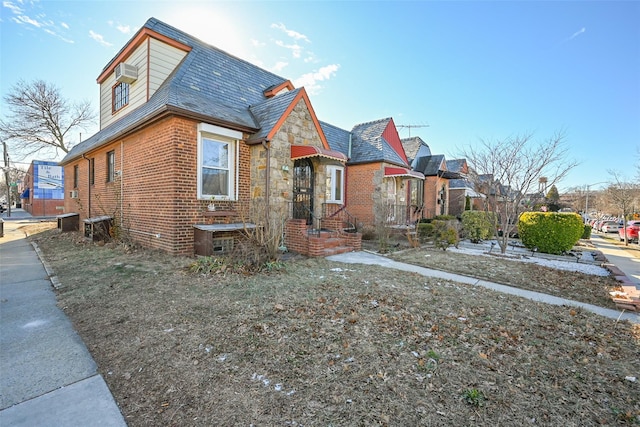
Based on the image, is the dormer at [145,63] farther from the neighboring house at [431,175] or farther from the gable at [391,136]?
the neighboring house at [431,175]

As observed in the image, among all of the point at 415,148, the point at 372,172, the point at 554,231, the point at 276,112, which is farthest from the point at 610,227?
the point at 276,112

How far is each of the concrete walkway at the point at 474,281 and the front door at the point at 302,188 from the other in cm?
290

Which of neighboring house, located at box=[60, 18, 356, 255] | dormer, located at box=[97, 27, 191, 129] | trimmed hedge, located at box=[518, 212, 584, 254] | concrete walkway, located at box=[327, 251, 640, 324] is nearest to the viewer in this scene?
concrete walkway, located at box=[327, 251, 640, 324]

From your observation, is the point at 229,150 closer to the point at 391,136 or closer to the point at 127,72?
the point at 127,72

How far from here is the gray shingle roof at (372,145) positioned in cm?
1397

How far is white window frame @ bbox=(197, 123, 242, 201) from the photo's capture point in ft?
25.5

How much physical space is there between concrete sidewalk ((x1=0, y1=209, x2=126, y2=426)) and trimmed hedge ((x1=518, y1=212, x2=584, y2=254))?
1342 centimetres

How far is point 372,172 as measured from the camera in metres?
13.9

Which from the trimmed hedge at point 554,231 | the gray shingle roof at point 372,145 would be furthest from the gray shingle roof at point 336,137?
the trimmed hedge at point 554,231

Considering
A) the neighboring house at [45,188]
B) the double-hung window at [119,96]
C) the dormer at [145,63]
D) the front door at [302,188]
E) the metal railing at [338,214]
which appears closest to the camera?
the dormer at [145,63]

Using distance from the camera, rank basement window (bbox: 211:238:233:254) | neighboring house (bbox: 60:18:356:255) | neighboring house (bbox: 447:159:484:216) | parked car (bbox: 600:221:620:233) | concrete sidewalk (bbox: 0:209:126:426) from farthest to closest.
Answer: parked car (bbox: 600:221:620:233) → neighboring house (bbox: 447:159:484:216) → basement window (bbox: 211:238:233:254) → neighboring house (bbox: 60:18:356:255) → concrete sidewalk (bbox: 0:209:126:426)

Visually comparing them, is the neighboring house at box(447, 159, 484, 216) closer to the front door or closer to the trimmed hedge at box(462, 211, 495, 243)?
the trimmed hedge at box(462, 211, 495, 243)

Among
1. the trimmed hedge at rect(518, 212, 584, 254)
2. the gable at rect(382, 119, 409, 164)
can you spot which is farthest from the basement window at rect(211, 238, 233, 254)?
the trimmed hedge at rect(518, 212, 584, 254)

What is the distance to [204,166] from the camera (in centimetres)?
805
